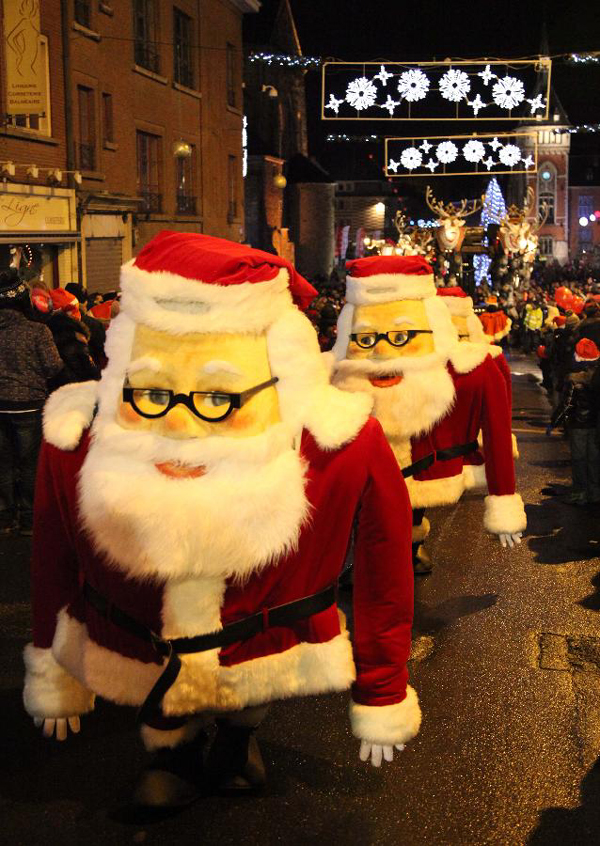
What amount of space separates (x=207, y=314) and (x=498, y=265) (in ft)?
86.9

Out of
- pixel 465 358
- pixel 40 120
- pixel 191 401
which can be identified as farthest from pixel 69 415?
pixel 40 120

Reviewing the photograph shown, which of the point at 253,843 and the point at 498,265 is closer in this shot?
the point at 253,843

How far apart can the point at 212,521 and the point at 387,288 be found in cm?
326

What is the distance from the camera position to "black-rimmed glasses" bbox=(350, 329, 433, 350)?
6164 mm

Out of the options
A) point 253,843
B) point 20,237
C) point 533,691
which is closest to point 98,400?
point 253,843

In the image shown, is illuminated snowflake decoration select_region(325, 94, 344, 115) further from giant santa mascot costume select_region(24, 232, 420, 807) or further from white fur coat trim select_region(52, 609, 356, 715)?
white fur coat trim select_region(52, 609, 356, 715)

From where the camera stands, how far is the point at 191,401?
326cm

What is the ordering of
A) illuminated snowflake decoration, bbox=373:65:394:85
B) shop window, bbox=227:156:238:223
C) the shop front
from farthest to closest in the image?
shop window, bbox=227:156:238:223
illuminated snowflake decoration, bbox=373:65:394:85
the shop front

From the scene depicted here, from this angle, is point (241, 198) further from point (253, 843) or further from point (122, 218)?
point (253, 843)

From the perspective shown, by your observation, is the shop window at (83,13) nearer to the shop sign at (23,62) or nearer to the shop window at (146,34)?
the shop window at (146,34)

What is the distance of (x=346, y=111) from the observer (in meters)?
21.4

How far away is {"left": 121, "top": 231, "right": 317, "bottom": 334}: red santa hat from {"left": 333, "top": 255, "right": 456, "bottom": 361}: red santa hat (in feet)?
9.04

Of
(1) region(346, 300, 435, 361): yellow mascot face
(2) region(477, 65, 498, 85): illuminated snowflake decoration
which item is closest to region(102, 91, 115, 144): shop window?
(2) region(477, 65, 498, 85): illuminated snowflake decoration

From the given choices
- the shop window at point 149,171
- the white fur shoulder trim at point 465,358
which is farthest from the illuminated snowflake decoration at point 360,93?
the white fur shoulder trim at point 465,358
